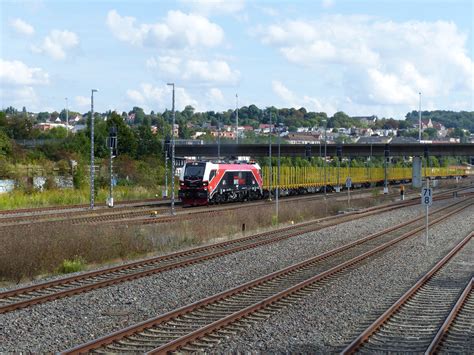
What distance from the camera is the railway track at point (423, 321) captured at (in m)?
11.5

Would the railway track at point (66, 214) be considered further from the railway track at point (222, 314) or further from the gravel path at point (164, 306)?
the railway track at point (222, 314)

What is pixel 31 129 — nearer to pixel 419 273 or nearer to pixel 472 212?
pixel 472 212

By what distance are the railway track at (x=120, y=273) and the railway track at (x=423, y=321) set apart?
6.21 m

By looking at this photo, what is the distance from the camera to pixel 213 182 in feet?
155

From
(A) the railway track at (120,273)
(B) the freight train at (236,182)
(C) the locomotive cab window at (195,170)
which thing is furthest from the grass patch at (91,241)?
(C) the locomotive cab window at (195,170)

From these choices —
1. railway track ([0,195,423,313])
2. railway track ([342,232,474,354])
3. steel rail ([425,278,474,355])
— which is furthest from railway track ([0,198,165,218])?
steel rail ([425,278,474,355])

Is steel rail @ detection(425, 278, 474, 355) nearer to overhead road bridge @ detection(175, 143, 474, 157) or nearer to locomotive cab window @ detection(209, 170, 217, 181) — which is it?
locomotive cab window @ detection(209, 170, 217, 181)

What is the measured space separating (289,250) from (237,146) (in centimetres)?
5890

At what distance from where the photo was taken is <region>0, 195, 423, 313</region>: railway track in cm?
1501

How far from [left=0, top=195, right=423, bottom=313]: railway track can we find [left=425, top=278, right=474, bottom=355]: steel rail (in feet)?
23.8

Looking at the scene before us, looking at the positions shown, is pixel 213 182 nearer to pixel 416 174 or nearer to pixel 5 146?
pixel 5 146

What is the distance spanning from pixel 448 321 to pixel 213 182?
34.7m

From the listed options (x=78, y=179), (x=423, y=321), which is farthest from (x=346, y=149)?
(x=423, y=321)

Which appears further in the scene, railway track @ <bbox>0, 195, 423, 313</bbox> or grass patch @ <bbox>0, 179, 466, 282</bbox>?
grass patch @ <bbox>0, 179, 466, 282</bbox>
